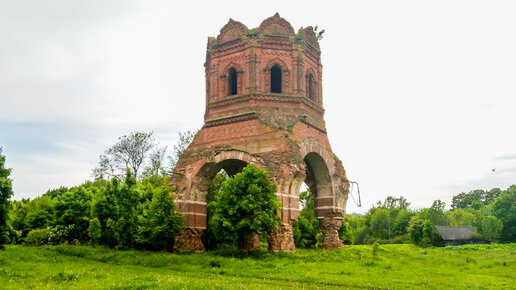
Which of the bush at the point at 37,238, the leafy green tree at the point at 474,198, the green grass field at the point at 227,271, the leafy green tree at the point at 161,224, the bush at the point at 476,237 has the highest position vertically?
the leafy green tree at the point at 474,198

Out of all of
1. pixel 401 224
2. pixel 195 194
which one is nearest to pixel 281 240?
pixel 195 194

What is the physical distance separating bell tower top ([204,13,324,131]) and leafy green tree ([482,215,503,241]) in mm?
32431

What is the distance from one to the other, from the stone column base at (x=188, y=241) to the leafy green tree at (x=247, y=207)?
2.93 metres

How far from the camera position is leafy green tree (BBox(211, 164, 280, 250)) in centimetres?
1655

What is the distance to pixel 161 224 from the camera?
19125mm

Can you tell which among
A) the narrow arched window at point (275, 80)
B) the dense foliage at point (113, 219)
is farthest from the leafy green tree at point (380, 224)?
the dense foliage at point (113, 219)

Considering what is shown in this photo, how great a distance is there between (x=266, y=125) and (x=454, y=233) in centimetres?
3654

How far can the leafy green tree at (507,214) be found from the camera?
4570cm

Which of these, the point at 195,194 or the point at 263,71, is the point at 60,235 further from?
the point at 263,71

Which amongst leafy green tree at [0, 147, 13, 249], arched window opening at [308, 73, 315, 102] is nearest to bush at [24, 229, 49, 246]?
leafy green tree at [0, 147, 13, 249]

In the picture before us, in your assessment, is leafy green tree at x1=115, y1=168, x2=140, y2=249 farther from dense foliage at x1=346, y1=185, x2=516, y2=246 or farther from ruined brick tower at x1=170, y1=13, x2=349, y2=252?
dense foliage at x1=346, y1=185, x2=516, y2=246

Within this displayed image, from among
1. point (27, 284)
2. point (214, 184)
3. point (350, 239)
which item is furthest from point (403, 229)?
point (27, 284)

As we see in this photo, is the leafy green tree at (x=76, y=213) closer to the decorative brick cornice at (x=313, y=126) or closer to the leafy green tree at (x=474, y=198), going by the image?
the decorative brick cornice at (x=313, y=126)

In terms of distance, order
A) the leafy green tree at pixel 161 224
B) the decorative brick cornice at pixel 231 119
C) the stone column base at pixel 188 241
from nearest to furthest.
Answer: the leafy green tree at pixel 161 224, the stone column base at pixel 188 241, the decorative brick cornice at pixel 231 119
